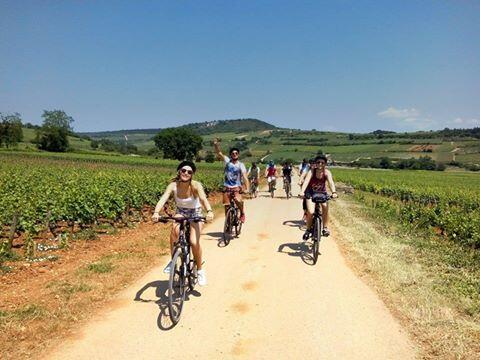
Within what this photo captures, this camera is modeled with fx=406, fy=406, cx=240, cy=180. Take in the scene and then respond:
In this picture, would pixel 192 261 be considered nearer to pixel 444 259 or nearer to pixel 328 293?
pixel 328 293

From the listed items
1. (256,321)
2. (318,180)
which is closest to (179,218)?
(256,321)

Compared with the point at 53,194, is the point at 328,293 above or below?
below

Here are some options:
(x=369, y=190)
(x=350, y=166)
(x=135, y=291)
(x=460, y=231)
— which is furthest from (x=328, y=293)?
(x=350, y=166)

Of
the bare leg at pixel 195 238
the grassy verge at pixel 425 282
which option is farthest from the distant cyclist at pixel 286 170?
the bare leg at pixel 195 238

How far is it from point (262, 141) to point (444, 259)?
167 m

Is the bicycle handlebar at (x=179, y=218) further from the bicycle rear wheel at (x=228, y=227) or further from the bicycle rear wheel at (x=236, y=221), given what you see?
the bicycle rear wheel at (x=236, y=221)

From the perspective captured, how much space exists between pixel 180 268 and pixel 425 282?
4822 mm

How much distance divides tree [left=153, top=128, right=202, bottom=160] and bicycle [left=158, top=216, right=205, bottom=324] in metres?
113

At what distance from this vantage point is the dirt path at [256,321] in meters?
4.97

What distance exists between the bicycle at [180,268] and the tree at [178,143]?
371 feet

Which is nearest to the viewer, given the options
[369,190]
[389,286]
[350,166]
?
[389,286]

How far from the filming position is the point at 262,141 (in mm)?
175375

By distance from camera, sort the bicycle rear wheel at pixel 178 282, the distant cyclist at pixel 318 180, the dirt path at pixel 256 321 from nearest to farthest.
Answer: the dirt path at pixel 256 321
the bicycle rear wheel at pixel 178 282
the distant cyclist at pixel 318 180

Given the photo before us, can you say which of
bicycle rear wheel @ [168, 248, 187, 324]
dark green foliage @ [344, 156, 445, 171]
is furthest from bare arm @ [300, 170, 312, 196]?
dark green foliage @ [344, 156, 445, 171]
